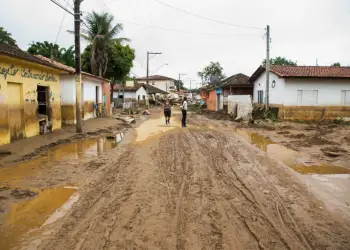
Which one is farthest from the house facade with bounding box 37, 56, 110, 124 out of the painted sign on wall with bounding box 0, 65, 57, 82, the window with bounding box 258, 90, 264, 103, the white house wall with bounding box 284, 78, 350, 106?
the white house wall with bounding box 284, 78, 350, 106

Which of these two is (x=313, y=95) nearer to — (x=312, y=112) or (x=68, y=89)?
(x=312, y=112)

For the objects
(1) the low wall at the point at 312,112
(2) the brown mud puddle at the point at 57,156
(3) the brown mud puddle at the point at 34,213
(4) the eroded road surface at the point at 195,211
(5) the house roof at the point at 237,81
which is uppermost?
(5) the house roof at the point at 237,81

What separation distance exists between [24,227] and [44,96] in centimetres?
1200

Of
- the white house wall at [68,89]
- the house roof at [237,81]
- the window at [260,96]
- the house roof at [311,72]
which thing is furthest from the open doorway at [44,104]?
the house roof at [237,81]

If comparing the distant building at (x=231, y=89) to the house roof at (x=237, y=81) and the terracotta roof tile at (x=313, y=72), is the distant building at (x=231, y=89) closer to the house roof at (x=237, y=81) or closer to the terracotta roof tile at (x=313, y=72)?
the house roof at (x=237, y=81)

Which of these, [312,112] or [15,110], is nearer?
[15,110]

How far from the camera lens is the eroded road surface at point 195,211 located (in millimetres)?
3947

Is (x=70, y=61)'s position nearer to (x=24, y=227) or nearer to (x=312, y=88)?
(x=312, y=88)

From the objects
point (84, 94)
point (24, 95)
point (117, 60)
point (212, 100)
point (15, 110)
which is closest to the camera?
point (15, 110)

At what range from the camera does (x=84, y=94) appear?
20375 mm

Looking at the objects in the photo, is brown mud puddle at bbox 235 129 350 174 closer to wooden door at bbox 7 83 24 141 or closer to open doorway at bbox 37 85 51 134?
wooden door at bbox 7 83 24 141

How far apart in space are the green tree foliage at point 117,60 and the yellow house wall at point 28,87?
1806 centimetres

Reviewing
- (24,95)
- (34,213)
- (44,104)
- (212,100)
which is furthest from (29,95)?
(212,100)

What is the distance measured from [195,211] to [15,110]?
9.53 m
